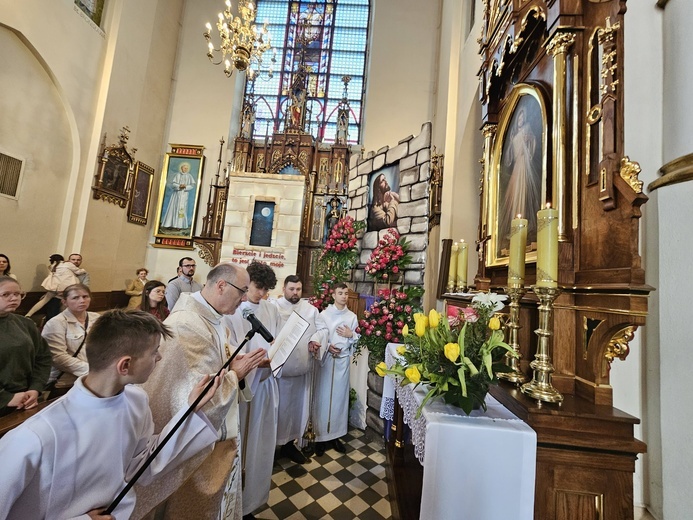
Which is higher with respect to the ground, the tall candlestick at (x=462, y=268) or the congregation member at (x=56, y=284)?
the tall candlestick at (x=462, y=268)

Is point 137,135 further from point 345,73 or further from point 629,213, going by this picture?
point 629,213

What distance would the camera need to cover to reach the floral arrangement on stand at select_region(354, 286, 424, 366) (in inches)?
147

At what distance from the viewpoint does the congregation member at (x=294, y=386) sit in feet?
10.5

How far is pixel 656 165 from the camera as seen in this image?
1.74m

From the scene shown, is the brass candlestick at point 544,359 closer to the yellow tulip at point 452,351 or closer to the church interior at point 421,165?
the church interior at point 421,165

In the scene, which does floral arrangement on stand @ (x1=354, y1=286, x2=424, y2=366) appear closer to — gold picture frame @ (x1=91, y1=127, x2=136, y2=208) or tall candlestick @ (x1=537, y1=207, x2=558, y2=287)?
tall candlestick @ (x1=537, y1=207, x2=558, y2=287)

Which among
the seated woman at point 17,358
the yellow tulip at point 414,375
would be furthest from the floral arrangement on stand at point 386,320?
the seated woman at point 17,358

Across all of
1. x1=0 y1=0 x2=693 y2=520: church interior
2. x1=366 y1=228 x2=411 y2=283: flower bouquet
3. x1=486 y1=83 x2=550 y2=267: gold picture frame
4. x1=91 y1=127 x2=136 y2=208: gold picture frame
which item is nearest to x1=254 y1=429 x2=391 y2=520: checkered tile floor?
x1=0 y1=0 x2=693 y2=520: church interior

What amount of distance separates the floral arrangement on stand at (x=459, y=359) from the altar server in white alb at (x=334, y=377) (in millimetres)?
2055

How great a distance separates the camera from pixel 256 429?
252cm

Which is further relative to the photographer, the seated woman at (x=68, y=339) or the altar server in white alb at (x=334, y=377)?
the altar server in white alb at (x=334, y=377)

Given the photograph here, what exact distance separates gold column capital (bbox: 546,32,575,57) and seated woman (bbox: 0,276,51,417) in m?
3.99

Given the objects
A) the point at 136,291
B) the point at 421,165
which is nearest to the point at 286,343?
the point at 421,165

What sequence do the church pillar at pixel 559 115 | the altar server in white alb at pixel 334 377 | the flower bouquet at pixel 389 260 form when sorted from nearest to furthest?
1. the church pillar at pixel 559 115
2. the altar server in white alb at pixel 334 377
3. the flower bouquet at pixel 389 260
